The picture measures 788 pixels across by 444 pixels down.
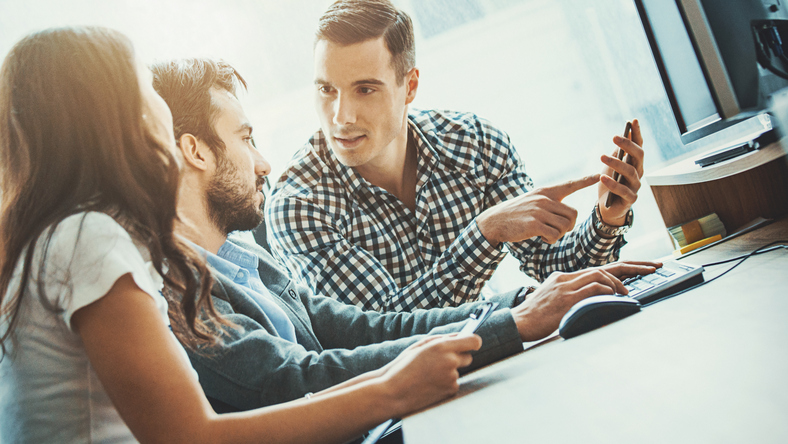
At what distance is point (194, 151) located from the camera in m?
A: 1.22

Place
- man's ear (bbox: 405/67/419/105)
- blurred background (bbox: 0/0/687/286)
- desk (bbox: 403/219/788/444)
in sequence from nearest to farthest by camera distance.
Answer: desk (bbox: 403/219/788/444) → man's ear (bbox: 405/67/419/105) → blurred background (bbox: 0/0/687/286)

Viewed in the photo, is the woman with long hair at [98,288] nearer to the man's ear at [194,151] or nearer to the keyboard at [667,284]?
the keyboard at [667,284]

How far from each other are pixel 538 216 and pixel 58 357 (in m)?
0.96

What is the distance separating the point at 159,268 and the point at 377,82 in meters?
1.06

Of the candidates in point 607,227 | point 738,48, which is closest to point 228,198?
point 607,227

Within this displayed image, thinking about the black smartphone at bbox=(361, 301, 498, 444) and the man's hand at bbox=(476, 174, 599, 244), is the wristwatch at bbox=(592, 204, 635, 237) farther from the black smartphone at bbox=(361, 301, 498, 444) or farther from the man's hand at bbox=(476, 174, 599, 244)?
the black smartphone at bbox=(361, 301, 498, 444)

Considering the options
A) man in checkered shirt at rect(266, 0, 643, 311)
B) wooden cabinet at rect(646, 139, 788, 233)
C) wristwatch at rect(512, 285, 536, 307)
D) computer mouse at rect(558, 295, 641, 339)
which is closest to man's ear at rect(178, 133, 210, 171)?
man in checkered shirt at rect(266, 0, 643, 311)

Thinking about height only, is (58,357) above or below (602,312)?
above

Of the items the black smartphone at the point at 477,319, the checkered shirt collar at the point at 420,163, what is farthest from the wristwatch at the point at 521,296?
the checkered shirt collar at the point at 420,163

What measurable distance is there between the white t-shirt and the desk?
408 millimetres

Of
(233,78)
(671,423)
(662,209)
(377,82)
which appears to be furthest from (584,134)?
(671,423)

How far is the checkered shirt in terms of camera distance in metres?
1.43

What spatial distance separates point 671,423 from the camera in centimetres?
41

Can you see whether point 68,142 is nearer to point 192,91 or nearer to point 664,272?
point 192,91
